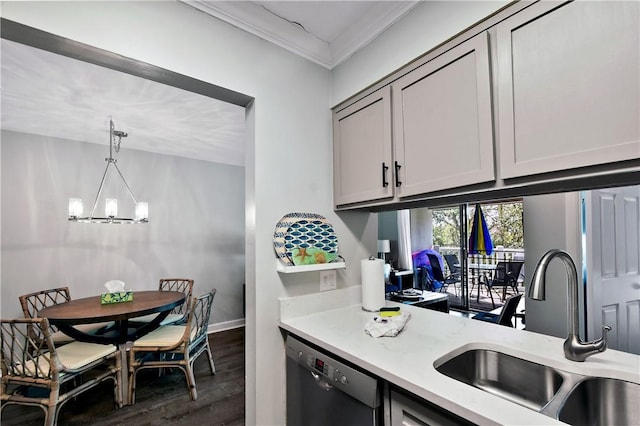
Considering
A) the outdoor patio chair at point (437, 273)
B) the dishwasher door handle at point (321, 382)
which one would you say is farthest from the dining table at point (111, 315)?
the outdoor patio chair at point (437, 273)

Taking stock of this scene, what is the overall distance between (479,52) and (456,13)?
0.71ft

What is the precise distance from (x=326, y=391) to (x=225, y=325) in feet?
11.7

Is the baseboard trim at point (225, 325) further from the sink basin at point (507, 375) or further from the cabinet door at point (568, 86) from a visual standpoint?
the cabinet door at point (568, 86)

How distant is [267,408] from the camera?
4.94ft

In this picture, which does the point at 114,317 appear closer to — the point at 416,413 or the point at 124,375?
the point at 124,375

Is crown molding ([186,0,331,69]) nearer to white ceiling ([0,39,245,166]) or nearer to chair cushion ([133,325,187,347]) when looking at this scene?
white ceiling ([0,39,245,166])

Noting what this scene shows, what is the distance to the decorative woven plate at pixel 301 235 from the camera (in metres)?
1.55

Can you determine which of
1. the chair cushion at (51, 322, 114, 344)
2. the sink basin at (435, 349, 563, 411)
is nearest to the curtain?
the sink basin at (435, 349, 563, 411)

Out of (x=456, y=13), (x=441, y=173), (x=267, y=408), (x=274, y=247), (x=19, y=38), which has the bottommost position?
(x=267, y=408)

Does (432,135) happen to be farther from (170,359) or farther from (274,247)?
(170,359)

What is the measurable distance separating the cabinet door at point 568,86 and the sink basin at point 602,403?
2.32ft

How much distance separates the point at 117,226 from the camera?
364 cm

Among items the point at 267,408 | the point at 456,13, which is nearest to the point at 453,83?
the point at 456,13

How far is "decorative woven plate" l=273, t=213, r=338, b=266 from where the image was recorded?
155 cm
